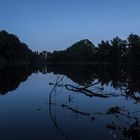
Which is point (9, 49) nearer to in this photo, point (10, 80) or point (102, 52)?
point (102, 52)

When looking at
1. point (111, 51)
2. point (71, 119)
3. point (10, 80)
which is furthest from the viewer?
point (111, 51)

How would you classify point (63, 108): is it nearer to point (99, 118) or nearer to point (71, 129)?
point (99, 118)

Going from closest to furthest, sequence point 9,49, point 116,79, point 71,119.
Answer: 1. point 71,119
2. point 116,79
3. point 9,49

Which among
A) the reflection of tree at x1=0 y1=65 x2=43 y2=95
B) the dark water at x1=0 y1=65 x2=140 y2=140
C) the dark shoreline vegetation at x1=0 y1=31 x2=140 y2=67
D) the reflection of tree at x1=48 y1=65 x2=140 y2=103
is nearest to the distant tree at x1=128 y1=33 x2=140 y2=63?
the dark shoreline vegetation at x1=0 y1=31 x2=140 y2=67

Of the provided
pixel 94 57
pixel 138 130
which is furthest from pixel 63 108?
pixel 94 57

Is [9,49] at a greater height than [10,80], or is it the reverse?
[9,49]

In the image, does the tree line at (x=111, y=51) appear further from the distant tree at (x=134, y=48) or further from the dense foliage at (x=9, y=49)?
the dense foliage at (x=9, y=49)

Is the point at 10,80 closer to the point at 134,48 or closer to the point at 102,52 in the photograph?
the point at 134,48

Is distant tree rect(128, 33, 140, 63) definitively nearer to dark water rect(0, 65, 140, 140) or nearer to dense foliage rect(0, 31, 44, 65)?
dense foliage rect(0, 31, 44, 65)

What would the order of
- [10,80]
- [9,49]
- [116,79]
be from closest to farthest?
[10,80] → [116,79] → [9,49]

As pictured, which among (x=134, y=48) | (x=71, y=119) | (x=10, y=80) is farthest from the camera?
(x=134, y=48)

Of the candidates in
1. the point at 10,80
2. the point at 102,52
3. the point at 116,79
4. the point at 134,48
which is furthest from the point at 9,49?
the point at 116,79

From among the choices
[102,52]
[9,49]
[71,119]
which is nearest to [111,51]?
[102,52]

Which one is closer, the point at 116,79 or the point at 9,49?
the point at 116,79
